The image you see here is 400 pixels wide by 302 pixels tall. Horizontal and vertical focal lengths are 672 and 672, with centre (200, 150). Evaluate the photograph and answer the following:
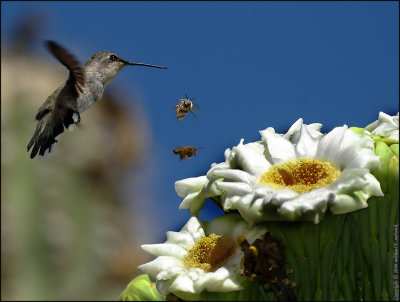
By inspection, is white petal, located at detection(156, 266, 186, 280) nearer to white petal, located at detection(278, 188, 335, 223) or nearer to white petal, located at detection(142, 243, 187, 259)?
white petal, located at detection(142, 243, 187, 259)

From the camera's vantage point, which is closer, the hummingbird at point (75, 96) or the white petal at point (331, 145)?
the white petal at point (331, 145)

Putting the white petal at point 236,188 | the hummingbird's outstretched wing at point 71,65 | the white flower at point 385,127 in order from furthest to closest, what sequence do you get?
1. the hummingbird's outstretched wing at point 71,65
2. the white flower at point 385,127
3. the white petal at point 236,188

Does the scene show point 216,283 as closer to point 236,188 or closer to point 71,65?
point 236,188

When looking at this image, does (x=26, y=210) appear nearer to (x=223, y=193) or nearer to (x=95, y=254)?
(x=95, y=254)

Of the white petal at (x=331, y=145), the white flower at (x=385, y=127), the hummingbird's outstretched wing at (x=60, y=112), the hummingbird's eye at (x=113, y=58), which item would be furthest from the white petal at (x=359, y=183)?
the hummingbird's eye at (x=113, y=58)

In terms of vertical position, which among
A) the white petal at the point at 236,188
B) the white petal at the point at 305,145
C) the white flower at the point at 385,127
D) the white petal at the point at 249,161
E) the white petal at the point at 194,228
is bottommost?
the white petal at the point at 194,228

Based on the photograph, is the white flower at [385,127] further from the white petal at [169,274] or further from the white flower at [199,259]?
the white petal at [169,274]
